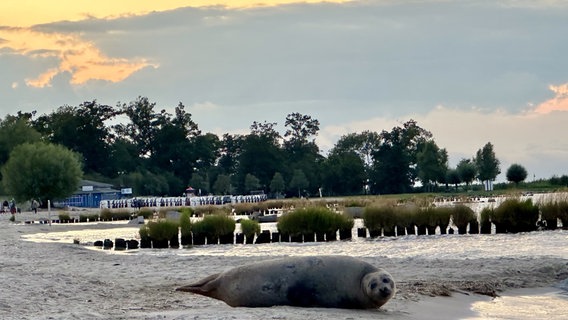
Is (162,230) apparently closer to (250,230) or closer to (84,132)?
(250,230)

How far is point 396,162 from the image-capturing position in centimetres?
13425

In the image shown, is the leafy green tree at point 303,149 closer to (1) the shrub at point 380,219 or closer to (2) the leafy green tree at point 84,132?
(2) the leafy green tree at point 84,132

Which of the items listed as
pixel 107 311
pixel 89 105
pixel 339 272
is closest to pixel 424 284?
pixel 339 272

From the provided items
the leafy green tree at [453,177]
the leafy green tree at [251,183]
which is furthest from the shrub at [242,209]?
the leafy green tree at [251,183]

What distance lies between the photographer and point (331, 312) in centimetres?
1367

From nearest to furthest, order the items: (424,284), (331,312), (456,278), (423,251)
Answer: (331,312) → (424,284) → (456,278) → (423,251)

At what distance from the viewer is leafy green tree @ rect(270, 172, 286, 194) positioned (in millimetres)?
140625

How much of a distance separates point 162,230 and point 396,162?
332 ft

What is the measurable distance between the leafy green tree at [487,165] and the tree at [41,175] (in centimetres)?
5484

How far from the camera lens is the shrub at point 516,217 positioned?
35.0 meters

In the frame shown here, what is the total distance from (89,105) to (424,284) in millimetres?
137306

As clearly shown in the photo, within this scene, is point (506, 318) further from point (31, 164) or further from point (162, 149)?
point (162, 149)

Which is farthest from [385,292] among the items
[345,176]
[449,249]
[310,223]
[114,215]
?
[345,176]

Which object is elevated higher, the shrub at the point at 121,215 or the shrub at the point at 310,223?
the shrub at the point at 121,215
